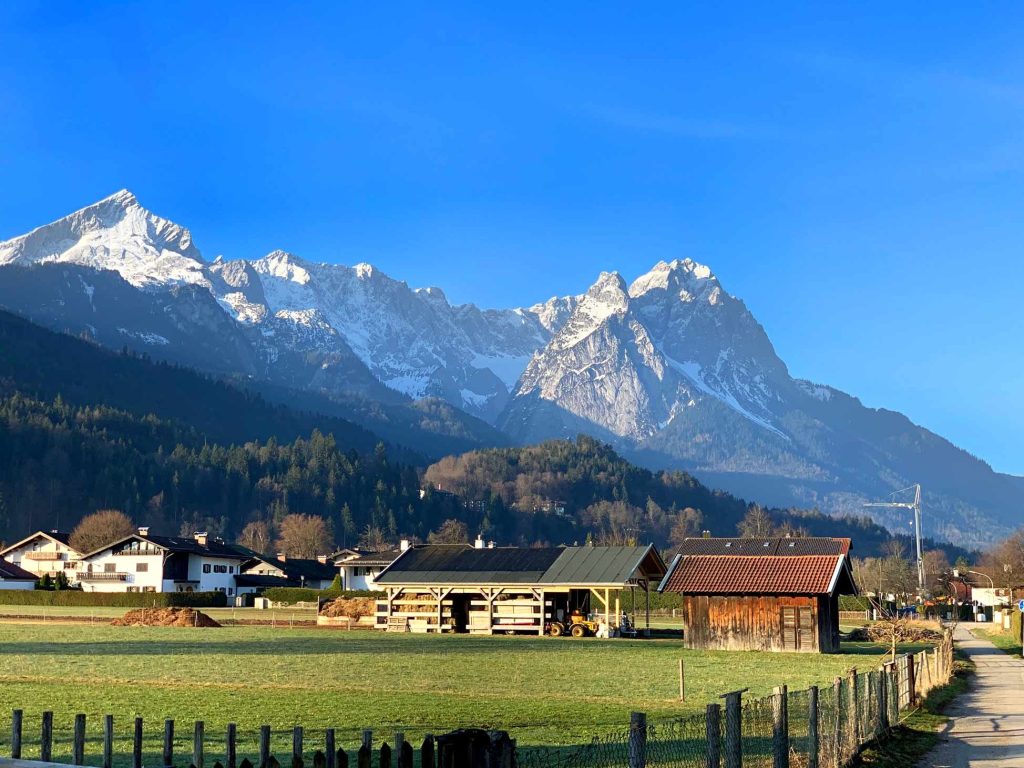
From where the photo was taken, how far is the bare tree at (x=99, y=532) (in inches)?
5060

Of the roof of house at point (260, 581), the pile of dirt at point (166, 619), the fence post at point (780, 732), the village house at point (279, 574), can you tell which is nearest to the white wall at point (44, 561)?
the roof of house at point (260, 581)

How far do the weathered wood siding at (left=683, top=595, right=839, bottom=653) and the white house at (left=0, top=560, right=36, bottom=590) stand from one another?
264 ft

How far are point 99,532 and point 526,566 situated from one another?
9658 cm

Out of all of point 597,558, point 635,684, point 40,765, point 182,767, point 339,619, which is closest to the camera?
point 40,765

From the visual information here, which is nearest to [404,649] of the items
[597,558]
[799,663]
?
[799,663]

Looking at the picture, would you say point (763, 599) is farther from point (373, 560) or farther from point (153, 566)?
point (153, 566)

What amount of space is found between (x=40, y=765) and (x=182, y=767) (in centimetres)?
865

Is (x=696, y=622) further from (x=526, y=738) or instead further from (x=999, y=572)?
(x=999, y=572)

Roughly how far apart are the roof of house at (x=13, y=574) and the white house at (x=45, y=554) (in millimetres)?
6080

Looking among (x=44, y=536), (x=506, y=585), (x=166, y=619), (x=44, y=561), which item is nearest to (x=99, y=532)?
(x=44, y=536)

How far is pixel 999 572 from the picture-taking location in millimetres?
165625

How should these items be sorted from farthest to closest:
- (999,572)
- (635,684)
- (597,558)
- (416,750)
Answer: (999,572), (597,558), (635,684), (416,750)

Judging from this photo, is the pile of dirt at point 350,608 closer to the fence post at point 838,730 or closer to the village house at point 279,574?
the village house at point 279,574

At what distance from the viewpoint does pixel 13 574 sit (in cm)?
11175
